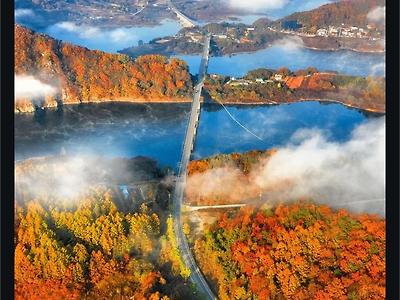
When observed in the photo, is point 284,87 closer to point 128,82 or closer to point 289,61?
point 289,61

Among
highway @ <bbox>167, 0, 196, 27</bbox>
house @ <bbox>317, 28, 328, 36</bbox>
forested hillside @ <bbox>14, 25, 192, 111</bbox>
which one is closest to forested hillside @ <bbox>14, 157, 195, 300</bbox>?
forested hillside @ <bbox>14, 25, 192, 111</bbox>

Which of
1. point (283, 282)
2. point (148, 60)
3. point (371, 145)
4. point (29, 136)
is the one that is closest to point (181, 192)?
point (283, 282)

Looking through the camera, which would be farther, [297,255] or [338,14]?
[338,14]

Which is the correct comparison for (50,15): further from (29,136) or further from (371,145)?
(371,145)

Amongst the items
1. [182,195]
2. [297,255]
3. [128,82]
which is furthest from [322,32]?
[297,255]

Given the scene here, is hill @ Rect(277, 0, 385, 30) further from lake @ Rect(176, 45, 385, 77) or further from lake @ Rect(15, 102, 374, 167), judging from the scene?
lake @ Rect(15, 102, 374, 167)

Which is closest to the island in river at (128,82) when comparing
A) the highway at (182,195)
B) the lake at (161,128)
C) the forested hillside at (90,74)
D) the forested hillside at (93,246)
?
the forested hillside at (90,74)
